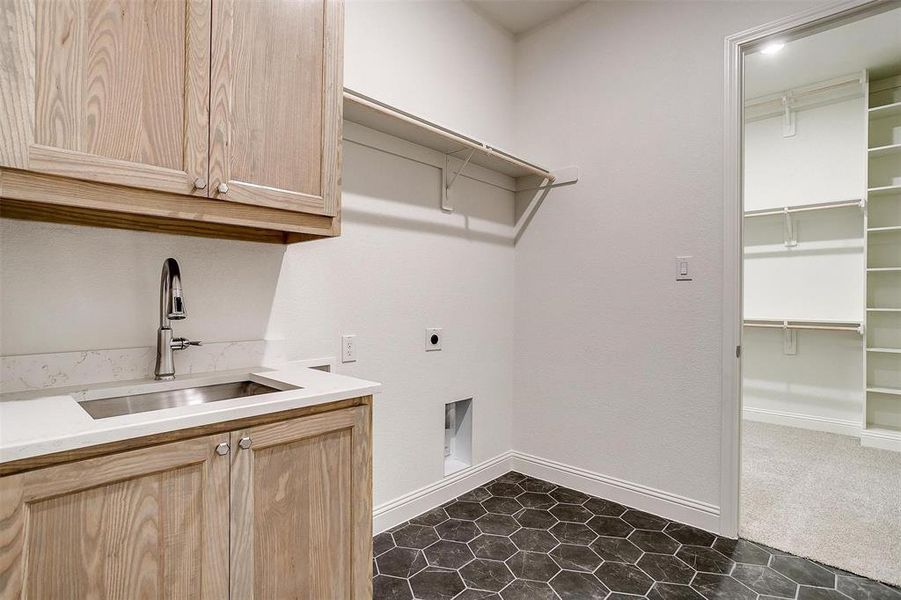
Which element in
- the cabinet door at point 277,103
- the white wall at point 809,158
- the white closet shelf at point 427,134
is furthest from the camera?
the white wall at point 809,158

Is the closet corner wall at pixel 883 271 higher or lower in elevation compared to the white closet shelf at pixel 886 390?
higher

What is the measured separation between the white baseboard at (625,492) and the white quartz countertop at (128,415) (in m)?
1.72

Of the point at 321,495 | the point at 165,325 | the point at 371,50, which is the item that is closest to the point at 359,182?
the point at 371,50

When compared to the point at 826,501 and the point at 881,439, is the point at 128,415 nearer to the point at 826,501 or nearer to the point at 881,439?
the point at 826,501

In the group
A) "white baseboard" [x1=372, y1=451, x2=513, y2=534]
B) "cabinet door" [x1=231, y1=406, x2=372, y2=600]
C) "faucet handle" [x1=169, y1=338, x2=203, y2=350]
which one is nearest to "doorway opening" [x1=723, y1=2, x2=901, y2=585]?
"white baseboard" [x1=372, y1=451, x2=513, y2=534]

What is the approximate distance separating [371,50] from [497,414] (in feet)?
6.96

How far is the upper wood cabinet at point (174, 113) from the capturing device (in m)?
1.01

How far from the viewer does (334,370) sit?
1992mm

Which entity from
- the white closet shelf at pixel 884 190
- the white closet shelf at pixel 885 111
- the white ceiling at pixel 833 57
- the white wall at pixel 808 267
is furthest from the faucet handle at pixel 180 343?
the white closet shelf at pixel 885 111

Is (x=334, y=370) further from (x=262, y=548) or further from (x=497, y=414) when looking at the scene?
(x=497, y=414)

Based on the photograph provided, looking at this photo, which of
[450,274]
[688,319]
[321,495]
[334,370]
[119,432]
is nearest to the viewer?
[119,432]

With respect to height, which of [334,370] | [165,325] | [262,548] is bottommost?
[262,548]

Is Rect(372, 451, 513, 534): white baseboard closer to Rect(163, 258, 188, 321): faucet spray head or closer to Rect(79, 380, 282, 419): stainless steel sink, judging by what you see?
Rect(79, 380, 282, 419): stainless steel sink

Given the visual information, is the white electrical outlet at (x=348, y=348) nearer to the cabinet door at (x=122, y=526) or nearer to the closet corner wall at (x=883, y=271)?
the cabinet door at (x=122, y=526)
